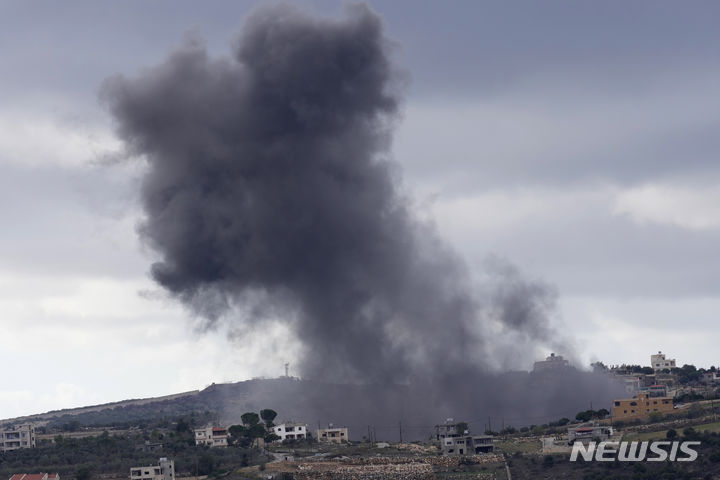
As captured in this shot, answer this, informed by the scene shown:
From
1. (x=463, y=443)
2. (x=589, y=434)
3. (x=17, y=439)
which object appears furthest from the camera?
(x=17, y=439)

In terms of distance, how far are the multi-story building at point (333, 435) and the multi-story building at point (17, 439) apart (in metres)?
32.2

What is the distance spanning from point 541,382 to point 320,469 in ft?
205

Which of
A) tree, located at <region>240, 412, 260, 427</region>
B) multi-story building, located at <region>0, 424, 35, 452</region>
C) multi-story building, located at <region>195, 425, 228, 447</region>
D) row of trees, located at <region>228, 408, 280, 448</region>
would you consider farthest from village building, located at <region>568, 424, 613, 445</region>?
multi-story building, located at <region>0, 424, 35, 452</region>

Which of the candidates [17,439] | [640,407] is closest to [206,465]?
[17,439]

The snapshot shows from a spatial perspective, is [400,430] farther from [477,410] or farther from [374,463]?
[374,463]

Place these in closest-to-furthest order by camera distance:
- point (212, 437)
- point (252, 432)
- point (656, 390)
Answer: point (252, 432) < point (212, 437) < point (656, 390)

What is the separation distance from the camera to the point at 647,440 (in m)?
110

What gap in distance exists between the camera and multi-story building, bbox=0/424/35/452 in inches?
5586

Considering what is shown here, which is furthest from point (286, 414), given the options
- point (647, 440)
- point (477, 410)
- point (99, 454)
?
point (647, 440)

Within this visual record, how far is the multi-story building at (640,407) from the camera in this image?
5103 inches

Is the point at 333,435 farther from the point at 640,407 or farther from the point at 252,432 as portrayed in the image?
the point at 640,407

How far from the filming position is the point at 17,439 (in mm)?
143375

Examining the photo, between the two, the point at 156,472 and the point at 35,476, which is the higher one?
the point at 35,476

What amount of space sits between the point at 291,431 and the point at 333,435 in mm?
5605
